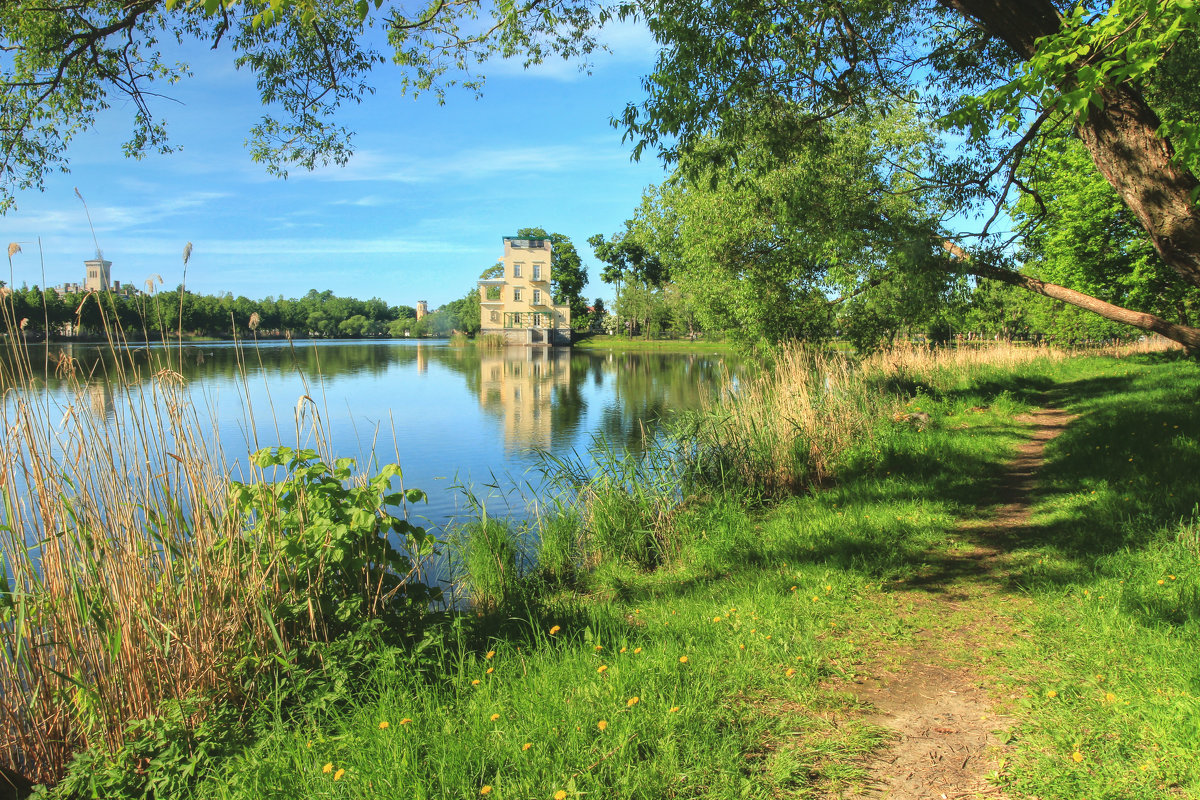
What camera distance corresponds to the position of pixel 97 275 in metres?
3.12

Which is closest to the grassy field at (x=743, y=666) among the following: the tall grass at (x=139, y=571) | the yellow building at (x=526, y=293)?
the tall grass at (x=139, y=571)

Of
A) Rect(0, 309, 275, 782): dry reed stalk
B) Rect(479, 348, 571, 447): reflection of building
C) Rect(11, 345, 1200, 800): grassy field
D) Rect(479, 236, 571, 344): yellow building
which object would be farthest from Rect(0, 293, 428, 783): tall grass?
Rect(479, 236, 571, 344): yellow building

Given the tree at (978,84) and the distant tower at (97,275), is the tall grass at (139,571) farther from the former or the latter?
the tree at (978,84)

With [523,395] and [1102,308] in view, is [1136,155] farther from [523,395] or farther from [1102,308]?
[523,395]

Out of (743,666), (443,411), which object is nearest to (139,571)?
(743,666)

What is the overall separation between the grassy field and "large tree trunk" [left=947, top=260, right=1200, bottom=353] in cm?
115

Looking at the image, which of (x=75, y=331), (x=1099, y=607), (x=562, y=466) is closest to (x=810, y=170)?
(x=562, y=466)

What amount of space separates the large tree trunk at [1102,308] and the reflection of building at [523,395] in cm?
785

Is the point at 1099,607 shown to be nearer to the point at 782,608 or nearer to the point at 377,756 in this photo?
the point at 782,608

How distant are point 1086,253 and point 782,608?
801 inches

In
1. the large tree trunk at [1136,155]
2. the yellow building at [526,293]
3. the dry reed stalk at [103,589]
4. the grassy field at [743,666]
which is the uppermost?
the yellow building at [526,293]

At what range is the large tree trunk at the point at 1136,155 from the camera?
4445 mm

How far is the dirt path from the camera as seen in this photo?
2.50 metres

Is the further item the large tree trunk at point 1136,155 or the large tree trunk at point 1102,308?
the large tree trunk at point 1102,308
